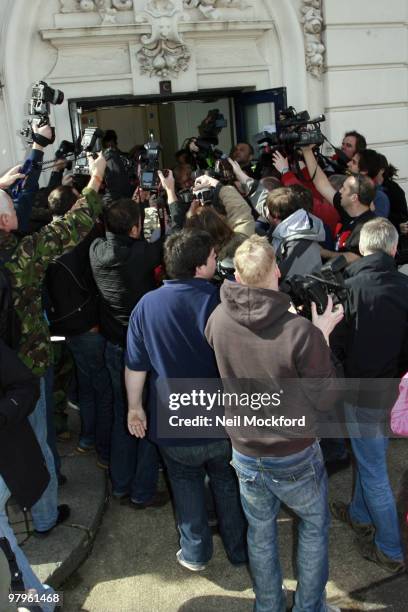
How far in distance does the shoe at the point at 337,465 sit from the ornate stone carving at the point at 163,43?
460 cm

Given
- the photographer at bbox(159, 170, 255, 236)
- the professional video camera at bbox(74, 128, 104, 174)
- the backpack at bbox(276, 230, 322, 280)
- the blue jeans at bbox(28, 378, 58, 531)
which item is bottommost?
the blue jeans at bbox(28, 378, 58, 531)

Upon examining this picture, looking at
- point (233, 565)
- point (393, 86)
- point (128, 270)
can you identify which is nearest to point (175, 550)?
point (233, 565)

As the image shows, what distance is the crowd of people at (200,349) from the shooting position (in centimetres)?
259

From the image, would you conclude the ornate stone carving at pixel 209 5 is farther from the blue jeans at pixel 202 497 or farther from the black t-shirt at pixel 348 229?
the blue jeans at pixel 202 497

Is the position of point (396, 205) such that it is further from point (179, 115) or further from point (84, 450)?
point (179, 115)

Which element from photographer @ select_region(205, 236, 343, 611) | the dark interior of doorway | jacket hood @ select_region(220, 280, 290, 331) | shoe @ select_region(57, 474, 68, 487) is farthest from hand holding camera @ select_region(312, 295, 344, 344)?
the dark interior of doorway

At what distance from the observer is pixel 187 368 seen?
3.00m

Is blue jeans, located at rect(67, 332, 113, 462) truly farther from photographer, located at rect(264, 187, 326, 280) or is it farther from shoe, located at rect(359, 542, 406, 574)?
shoe, located at rect(359, 542, 406, 574)

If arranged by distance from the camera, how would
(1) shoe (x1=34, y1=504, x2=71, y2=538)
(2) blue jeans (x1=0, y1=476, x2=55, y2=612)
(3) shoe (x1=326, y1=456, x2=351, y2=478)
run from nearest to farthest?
(2) blue jeans (x1=0, y1=476, x2=55, y2=612) < (1) shoe (x1=34, y1=504, x2=71, y2=538) < (3) shoe (x1=326, y1=456, x2=351, y2=478)

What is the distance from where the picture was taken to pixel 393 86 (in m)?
7.50

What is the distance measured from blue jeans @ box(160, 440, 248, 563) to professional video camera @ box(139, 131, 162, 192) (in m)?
2.07

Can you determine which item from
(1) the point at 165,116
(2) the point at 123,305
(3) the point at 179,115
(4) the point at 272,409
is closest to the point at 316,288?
(4) the point at 272,409

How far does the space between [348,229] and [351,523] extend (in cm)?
204

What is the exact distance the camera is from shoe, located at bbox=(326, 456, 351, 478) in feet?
13.7
